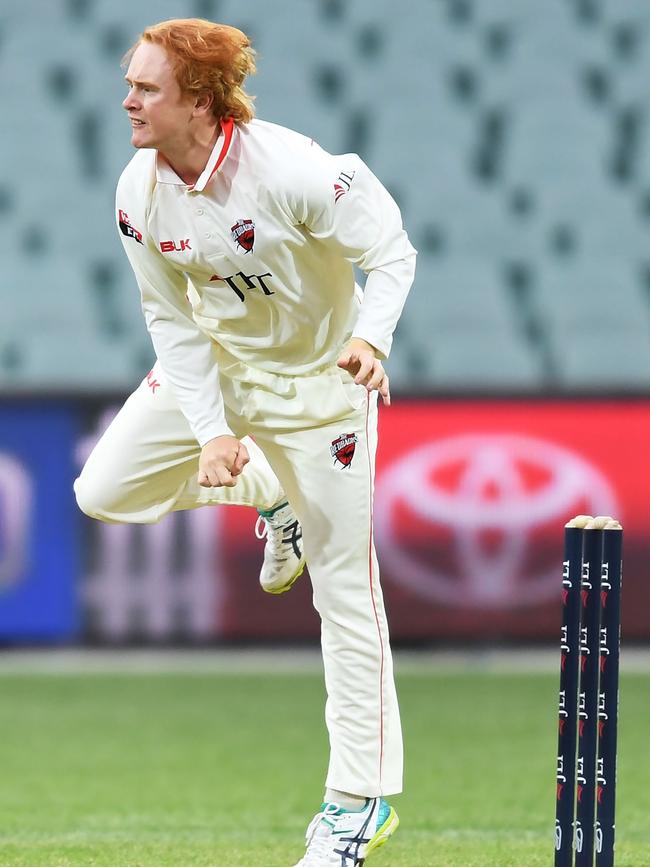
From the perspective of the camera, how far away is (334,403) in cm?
320

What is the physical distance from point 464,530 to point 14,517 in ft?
6.34

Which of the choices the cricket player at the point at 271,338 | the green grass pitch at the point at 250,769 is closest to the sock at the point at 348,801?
the cricket player at the point at 271,338

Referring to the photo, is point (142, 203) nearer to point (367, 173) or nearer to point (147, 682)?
point (367, 173)

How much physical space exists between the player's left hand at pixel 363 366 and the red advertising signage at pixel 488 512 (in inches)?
142

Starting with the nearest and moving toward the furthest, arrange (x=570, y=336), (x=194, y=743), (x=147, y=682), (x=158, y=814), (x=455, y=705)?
1. (x=158, y=814)
2. (x=194, y=743)
3. (x=455, y=705)
4. (x=147, y=682)
5. (x=570, y=336)

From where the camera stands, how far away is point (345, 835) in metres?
3.05

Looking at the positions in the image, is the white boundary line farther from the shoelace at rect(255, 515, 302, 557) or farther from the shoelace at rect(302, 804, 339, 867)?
the shoelace at rect(302, 804, 339, 867)

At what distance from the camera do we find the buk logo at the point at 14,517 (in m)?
6.38

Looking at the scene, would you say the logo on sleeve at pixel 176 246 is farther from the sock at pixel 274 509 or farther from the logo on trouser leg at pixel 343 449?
the sock at pixel 274 509

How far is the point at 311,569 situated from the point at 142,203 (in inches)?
33.4

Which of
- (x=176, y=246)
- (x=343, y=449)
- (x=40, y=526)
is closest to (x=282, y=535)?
(x=343, y=449)

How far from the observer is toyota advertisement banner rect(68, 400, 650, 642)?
6.41 meters

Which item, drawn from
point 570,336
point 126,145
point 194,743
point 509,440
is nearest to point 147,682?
point 194,743

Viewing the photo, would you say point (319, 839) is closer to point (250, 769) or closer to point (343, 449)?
point (343, 449)
